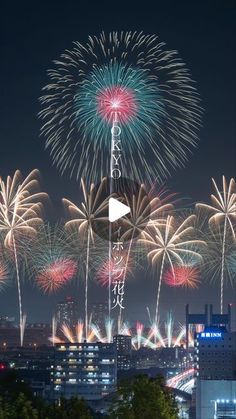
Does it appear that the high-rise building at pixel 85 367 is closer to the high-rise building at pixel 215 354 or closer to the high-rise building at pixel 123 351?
the high-rise building at pixel 215 354

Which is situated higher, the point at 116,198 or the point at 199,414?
the point at 116,198

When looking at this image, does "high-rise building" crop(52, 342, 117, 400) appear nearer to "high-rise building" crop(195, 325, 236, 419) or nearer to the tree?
"high-rise building" crop(195, 325, 236, 419)

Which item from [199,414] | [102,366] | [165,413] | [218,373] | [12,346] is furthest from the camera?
[12,346]

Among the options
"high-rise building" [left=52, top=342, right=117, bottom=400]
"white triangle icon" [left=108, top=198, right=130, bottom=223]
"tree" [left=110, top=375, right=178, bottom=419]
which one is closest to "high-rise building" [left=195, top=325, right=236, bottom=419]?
"high-rise building" [left=52, top=342, right=117, bottom=400]

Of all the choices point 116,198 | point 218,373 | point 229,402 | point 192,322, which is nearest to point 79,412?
point 116,198

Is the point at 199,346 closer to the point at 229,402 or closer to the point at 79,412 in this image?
the point at 229,402

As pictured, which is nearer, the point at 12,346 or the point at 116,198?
the point at 116,198
